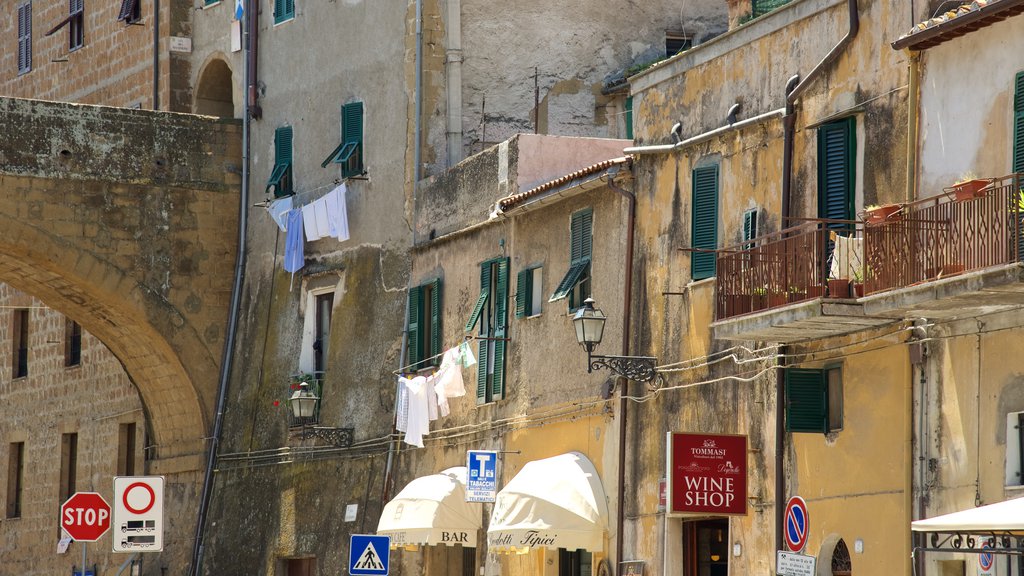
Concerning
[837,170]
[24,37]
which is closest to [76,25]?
[24,37]

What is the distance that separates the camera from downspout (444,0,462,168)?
26.6 meters

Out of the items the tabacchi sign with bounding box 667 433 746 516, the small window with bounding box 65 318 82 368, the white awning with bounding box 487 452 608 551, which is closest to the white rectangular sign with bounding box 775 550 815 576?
the tabacchi sign with bounding box 667 433 746 516

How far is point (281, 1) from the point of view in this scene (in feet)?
97.9

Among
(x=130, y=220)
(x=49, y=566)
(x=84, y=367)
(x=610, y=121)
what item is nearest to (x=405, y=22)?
(x=610, y=121)

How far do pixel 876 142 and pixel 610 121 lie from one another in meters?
10.4

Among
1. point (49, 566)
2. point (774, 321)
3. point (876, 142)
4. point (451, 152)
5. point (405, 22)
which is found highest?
point (405, 22)

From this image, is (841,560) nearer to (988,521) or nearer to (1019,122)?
(988,521)

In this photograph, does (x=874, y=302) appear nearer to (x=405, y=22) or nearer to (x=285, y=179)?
(x=405, y=22)

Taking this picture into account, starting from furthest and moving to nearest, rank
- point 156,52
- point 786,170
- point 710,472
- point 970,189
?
point 156,52, point 710,472, point 786,170, point 970,189

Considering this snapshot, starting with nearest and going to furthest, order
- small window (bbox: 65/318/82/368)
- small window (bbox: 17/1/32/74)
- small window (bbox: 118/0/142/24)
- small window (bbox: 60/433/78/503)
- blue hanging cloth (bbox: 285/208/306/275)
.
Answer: blue hanging cloth (bbox: 285/208/306/275) < small window (bbox: 118/0/142/24) < small window (bbox: 60/433/78/503) < small window (bbox: 65/318/82/368) < small window (bbox: 17/1/32/74)

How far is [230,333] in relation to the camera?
30.4m

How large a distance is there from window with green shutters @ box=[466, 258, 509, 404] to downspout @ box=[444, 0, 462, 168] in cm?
283

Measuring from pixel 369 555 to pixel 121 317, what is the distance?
1037cm

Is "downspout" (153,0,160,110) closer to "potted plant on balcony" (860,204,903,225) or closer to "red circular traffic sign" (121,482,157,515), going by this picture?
"red circular traffic sign" (121,482,157,515)
